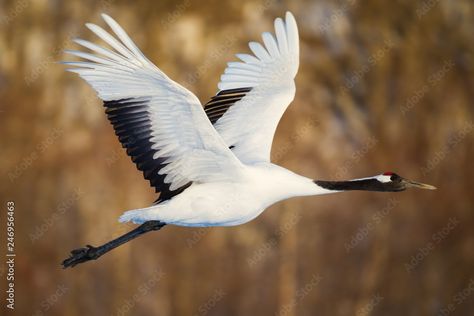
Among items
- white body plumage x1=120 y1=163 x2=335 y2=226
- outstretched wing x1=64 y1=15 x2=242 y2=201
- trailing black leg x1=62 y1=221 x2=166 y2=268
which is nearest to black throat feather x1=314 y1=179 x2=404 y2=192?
white body plumage x1=120 y1=163 x2=335 y2=226

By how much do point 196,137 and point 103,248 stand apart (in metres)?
1.29

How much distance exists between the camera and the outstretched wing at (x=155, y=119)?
19.9 feet

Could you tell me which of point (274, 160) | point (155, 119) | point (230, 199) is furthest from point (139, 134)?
point (274, 160)

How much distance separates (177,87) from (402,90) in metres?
8.31

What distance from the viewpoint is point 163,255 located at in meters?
12.7

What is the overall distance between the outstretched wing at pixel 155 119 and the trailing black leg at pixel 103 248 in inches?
12.4

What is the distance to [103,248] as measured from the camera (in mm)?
7199

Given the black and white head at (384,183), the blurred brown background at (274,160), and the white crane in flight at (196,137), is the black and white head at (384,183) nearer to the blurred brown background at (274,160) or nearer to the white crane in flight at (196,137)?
the white crane in flight at (196,137)

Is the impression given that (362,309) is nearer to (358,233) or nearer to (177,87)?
(358,233)

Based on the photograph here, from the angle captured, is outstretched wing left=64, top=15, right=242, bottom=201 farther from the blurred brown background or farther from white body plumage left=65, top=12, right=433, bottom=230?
Answer: the blurred brown background

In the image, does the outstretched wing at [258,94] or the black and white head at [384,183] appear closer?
the black and white head at [384,183]

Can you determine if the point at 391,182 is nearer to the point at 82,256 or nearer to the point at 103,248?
the point at 103,248

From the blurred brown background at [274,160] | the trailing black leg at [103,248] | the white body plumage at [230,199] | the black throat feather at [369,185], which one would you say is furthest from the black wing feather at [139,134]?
the blurred brown background at [274,160]

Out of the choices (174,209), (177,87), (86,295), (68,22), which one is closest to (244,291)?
(86,295)
